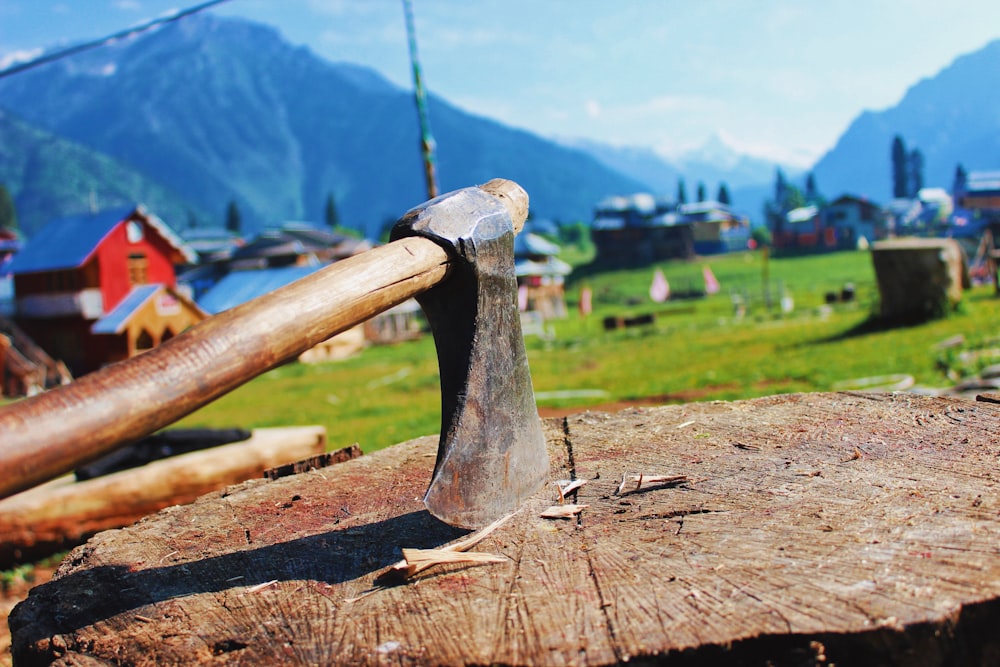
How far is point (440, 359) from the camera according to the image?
2.32 metres

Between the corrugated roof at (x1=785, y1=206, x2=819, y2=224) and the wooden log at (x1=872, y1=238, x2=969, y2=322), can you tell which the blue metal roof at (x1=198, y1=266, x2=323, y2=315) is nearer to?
the wooden log at (x1=872, y1=238, x2=969, y2=322)

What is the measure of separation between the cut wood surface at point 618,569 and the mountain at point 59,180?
15416 cm

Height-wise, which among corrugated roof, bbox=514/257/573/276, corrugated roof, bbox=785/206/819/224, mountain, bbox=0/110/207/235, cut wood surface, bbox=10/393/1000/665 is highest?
mountain, bbox=0/110/207/235

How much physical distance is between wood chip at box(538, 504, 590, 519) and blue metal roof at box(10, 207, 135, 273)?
25.4 m

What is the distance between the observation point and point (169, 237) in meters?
26.4

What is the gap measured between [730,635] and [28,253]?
29.1 metres

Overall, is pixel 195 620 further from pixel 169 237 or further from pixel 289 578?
pixel 169 237

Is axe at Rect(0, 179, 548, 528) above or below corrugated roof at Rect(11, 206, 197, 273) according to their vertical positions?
below

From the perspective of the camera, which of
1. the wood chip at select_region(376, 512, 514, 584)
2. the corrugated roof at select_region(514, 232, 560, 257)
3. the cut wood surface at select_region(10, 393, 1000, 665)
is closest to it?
the cut wood surface at select_region(10, 393, 1000, 665)

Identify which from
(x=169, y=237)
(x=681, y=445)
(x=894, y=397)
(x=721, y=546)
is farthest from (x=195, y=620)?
(x=169, y=237)

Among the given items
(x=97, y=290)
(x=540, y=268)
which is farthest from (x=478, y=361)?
(x=540, y=268)

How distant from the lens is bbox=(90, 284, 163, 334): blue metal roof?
74.2 feet

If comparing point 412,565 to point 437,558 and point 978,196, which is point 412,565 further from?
point 978,196

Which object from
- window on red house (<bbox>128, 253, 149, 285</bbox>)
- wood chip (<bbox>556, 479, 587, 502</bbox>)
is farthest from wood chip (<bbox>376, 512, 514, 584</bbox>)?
window on red house (<bbox>128, 253, 149, 285</bbox>)
